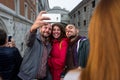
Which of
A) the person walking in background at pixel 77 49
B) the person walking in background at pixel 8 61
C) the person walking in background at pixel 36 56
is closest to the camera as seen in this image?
the person walking in background at pixel 36 56

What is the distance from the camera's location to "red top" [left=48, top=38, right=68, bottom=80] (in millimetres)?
4207

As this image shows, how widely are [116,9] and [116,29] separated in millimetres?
85

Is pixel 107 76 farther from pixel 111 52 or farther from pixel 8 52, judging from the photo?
pixel 8 52

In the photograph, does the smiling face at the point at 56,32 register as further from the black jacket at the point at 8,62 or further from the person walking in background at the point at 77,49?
the black jacket at the point at 8,62

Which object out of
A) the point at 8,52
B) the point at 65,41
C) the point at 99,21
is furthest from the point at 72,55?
the point at 99,21

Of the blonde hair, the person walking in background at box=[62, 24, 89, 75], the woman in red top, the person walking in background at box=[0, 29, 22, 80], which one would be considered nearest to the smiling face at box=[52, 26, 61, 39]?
the woman in red top

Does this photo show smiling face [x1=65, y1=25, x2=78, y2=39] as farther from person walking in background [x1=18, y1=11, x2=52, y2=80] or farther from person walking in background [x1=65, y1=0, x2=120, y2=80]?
person walking in background [x1=65, y1=0, x2=120, y2=80]

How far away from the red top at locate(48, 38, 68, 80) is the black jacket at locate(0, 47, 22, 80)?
1.49ft

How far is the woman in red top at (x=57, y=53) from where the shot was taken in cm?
421

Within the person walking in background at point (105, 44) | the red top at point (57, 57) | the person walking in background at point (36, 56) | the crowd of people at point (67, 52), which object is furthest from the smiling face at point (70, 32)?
the person walking in background at point (105, 44)

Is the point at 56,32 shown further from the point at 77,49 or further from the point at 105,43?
the point at 105,43

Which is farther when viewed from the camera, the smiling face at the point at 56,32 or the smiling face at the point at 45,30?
the smiling face at the point at 56,32

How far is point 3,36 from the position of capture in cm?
408

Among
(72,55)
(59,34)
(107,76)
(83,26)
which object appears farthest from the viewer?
(83,26)
